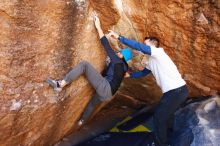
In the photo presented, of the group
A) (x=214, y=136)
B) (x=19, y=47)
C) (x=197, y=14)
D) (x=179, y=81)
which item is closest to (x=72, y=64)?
(x=19, y=47)

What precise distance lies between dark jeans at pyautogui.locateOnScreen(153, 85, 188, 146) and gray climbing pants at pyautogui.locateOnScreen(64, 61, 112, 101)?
0.64 meters

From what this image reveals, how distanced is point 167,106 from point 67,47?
131 cm

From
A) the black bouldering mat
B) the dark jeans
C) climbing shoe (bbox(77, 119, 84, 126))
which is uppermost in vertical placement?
the dark jeans

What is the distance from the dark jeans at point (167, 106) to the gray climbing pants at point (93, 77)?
64 centimetres

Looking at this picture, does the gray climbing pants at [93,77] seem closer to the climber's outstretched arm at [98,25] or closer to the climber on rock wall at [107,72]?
the climber on rock wall at [107,72]

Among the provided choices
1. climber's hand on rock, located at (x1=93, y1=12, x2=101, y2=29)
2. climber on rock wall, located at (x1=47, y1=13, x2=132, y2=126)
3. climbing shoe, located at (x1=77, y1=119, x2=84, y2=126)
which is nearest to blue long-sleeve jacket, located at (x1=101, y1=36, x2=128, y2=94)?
climber on rock wall, located at (x1=47, y1=13, x2=132, y2=126)

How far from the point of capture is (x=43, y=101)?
14.6ft

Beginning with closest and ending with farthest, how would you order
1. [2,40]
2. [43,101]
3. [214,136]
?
1. [2,40]
2. [43,101]
3. [214,136]

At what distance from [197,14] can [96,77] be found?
1361mm

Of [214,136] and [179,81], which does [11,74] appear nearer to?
[179,81]

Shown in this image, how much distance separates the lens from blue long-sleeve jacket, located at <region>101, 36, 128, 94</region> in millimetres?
4715

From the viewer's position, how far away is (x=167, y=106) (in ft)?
15.0

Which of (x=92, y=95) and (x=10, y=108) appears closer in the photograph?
(x=10, y=108)

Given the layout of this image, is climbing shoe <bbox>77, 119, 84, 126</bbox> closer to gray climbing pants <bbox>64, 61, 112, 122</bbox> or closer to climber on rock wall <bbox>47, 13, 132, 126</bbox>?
gray climbing pants <bbox>64, 61, 112, 122</bbox>
